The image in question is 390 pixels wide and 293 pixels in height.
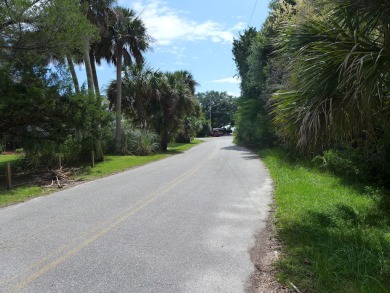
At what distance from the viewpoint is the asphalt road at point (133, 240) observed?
15.8 ft

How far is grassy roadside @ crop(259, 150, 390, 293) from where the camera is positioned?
15.3ft

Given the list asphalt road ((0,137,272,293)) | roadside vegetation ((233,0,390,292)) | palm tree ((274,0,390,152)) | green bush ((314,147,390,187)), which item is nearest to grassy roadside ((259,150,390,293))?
roadside vegetation ((233,0,390,292))

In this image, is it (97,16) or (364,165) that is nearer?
(364,165)

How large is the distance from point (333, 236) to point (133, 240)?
3.32 meters

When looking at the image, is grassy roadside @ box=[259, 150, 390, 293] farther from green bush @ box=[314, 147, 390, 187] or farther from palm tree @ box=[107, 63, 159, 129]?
palm tree @ box=[107, 63, 159, 129]

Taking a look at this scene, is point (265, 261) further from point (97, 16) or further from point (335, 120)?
point (97, 16)

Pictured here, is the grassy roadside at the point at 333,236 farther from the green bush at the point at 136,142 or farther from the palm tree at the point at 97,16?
the green bush at the point at 136,142

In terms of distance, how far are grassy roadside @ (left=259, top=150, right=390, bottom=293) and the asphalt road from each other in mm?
598

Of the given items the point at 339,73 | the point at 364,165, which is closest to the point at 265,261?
the point at 339,73

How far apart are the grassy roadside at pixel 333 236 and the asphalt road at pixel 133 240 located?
23.6 inches

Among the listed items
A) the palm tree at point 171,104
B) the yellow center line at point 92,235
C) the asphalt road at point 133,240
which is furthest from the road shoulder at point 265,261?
the palm tree at point 171,104

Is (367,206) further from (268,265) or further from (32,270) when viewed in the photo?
(32,270)

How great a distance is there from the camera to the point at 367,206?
9.54 meters

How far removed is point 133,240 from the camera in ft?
21.4
